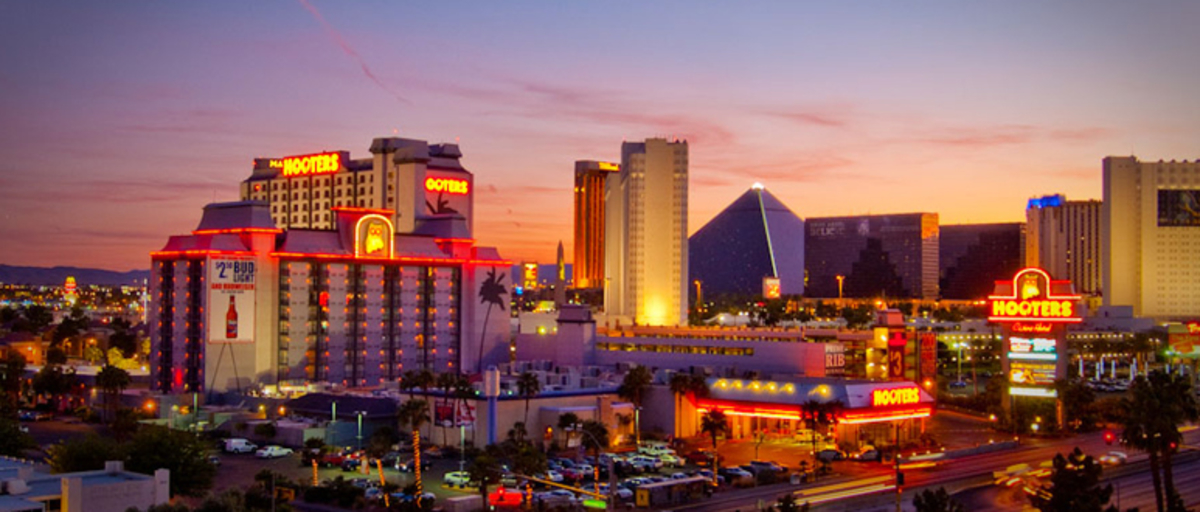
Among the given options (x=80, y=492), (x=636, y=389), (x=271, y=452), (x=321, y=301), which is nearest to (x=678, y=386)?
(x=636, y=389)

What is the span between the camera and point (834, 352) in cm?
12350

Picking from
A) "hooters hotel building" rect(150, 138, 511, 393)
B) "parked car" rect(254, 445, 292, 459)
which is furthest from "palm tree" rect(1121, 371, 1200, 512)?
"hooters hotel building" rect(150, 138, 511, 393)

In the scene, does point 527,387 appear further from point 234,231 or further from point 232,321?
point 234,231

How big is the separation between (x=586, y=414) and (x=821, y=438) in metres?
18.0

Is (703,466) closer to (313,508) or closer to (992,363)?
(313,508)

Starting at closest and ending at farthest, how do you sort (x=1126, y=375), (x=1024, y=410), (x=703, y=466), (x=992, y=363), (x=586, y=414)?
(x=703, y=466) < (x=586, y=414) < (x=1024, y=410) < (x=1126, y=375) < (x=992, y=363)

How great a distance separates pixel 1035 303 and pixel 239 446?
220ft

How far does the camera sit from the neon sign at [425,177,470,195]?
164 metres

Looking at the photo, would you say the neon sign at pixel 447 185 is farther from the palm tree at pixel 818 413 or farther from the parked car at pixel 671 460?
the parked car at pixel 671 460

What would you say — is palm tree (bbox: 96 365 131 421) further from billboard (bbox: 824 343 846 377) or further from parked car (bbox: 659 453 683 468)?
billboard (bbox: 824 343 846 377)

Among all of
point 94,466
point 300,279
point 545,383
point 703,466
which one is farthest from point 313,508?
point 300,279

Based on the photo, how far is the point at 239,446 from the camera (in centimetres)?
9712

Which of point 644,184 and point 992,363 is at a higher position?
point 644,184

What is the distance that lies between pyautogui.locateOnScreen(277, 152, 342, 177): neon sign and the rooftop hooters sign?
302 feet
